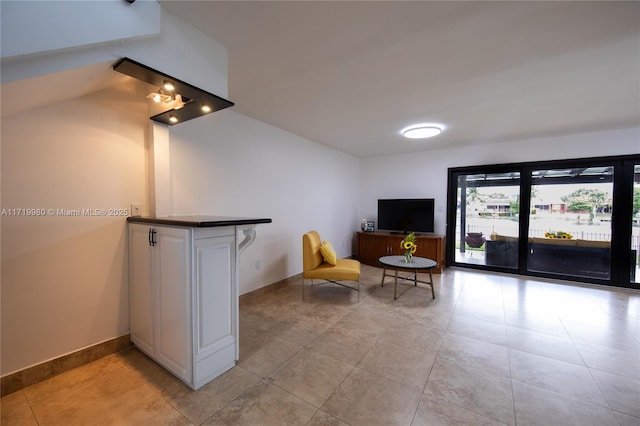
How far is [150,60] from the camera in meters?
1.50

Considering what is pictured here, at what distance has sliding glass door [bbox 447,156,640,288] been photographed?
3.77 m

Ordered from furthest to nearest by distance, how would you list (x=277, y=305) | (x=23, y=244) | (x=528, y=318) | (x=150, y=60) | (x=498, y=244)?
(x=498, y=244)
(x=277, y=305)
(x=528, y=318)
(x=23, y=244)
(x=150, y=60)

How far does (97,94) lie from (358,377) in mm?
2997

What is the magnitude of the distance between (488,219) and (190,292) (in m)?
5.19

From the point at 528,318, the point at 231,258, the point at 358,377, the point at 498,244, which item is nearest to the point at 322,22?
the point at 231,258

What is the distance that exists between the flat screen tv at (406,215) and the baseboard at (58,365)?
4661 millimetres

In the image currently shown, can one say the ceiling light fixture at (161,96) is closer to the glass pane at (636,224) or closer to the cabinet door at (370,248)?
the cabinet door at (370,248)

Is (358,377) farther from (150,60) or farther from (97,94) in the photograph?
(97,94)

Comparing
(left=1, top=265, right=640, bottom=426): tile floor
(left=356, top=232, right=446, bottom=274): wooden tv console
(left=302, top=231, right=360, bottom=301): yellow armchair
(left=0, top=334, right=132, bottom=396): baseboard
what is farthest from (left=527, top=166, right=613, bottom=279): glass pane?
(left=0, top=334, right=132, bottom=396): baseboard

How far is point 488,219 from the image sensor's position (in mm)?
4754

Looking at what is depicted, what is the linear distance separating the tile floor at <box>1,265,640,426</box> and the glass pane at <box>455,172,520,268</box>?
68.8 inches

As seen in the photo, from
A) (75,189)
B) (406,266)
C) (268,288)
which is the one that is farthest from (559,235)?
(75,189)

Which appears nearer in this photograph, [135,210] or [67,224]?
[67,224]

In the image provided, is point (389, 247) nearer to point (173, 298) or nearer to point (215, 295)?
point (215, 295)
